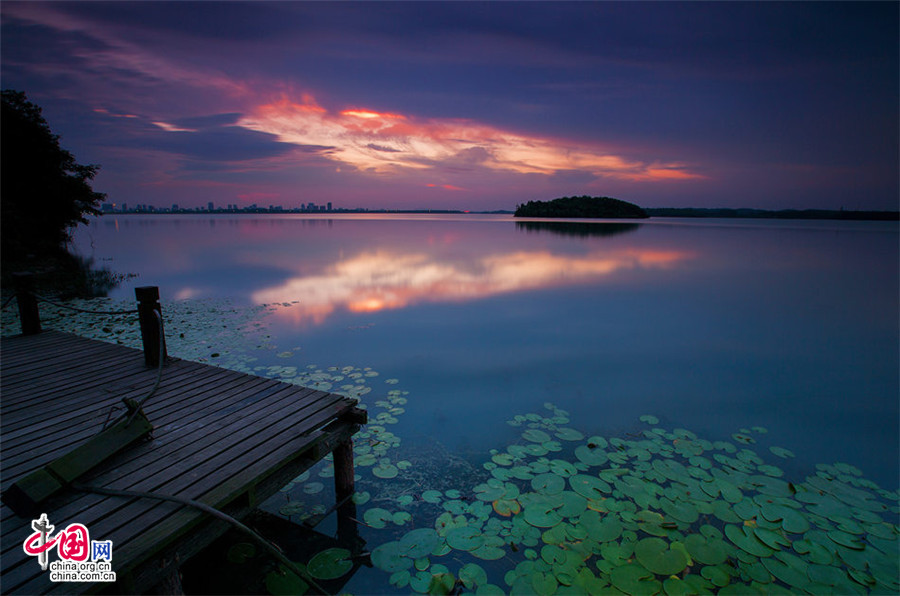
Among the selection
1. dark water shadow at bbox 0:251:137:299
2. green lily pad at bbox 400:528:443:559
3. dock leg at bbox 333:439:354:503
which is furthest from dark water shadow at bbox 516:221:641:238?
green lily pad at bbox 400:528:443:559

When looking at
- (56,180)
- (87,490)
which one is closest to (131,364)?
(87,490)

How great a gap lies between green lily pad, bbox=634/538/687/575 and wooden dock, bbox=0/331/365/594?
2759mm

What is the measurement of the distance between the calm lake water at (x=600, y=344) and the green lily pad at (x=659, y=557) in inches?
77.7

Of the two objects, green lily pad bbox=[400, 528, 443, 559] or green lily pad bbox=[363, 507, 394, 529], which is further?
green lily pad bbox=[363, 507, 394, 529]

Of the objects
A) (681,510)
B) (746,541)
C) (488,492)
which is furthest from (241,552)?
(746,541)

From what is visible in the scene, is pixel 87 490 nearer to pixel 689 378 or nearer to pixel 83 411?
pixel 83 411

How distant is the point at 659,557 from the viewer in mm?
3102

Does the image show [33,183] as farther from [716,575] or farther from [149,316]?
[716,575]

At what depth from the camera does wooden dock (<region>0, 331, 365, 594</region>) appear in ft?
7.50

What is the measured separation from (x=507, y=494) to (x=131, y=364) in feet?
16.4

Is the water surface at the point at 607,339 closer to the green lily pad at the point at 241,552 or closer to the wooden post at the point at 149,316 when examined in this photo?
the green lily pad at the point at 241,552

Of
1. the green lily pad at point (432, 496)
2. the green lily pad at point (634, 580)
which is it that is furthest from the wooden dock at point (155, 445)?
the green lily pad at point (634, 580)

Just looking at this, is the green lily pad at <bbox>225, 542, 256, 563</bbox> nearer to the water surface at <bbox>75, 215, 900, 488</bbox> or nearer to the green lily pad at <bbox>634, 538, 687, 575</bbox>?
the water surface at <bbox>75, 215, 900, 488</bbox>

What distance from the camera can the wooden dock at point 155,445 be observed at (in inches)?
90.0
